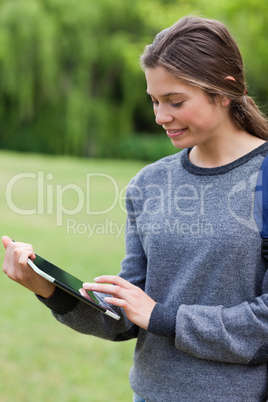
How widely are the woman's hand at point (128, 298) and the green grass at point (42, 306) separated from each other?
207 centimetres

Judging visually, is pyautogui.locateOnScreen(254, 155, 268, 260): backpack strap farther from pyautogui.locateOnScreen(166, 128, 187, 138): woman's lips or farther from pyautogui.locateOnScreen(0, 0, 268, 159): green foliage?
pyautogui.locateOnScreen(0, 0, 268, 159): green foliage

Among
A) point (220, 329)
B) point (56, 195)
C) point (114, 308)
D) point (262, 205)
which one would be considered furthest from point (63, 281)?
point (56, 195)

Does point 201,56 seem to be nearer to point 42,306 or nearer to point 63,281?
point 63,281

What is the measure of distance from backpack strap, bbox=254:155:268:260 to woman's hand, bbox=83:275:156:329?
1.04 ft

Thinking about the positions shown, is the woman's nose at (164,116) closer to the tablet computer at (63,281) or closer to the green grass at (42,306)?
the tablet computer at (63,281)

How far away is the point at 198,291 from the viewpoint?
57.2 inches

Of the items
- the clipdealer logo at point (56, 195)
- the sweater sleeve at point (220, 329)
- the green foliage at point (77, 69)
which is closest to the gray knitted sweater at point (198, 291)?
the sweater sleeve at point (220, 329)

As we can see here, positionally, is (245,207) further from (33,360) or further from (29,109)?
(29,109)

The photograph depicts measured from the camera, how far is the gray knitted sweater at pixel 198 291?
1.38 m

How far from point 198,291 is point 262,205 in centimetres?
27

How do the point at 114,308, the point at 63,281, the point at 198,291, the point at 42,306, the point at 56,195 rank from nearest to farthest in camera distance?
the point at 63,281, the point at 198,291, the point at 114,308, the point at 42,306, the point at 56,195

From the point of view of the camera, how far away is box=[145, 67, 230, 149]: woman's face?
4.71 ft

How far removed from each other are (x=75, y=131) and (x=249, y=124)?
17146 millimetres

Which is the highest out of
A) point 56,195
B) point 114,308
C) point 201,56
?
point 201,56
